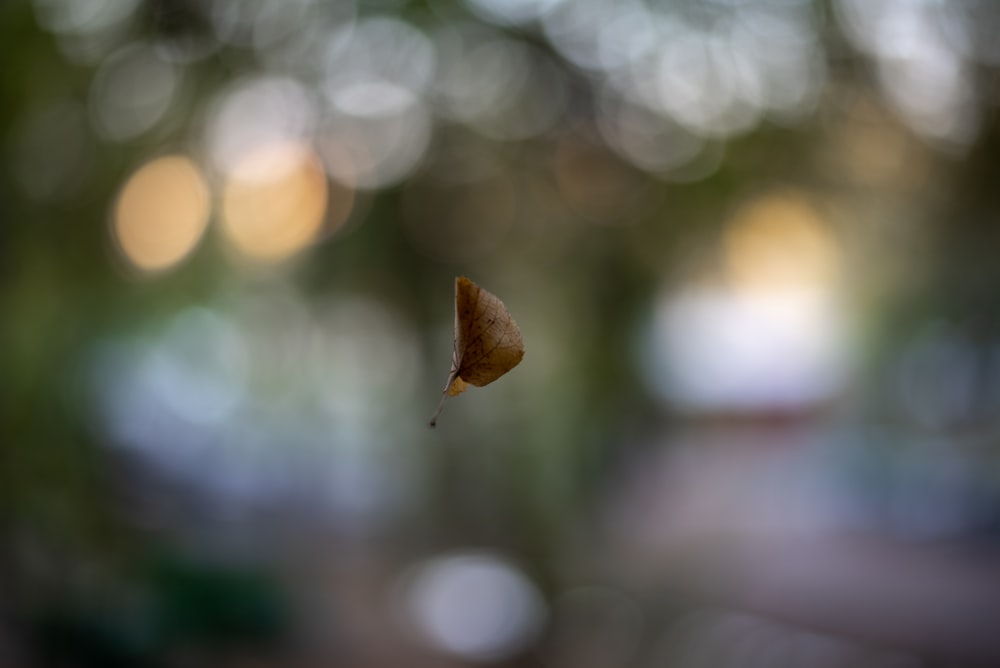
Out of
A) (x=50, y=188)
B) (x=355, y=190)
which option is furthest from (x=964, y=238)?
(x=50, y=188)

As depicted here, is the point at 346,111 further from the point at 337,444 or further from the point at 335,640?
the point at 337,444

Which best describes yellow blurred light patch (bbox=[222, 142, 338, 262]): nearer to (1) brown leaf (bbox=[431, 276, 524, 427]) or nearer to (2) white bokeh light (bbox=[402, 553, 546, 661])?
(2) white bokeh light (bbox=[402, 553, 546, 661])

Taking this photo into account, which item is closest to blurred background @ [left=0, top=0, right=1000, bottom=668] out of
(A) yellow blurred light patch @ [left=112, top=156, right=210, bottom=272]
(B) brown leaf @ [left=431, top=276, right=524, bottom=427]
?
(A) yellow blurred light patch @ [left=112, top=156, right=210, bottom=272]

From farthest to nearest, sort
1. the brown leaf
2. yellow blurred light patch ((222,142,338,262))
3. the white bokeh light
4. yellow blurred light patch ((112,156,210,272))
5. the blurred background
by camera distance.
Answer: the white bokeh light
yellow blurred light patch ((112,156,210,272))
yellow blurred light patch ((222,142,338,262))
the blurred background
the brown leaf

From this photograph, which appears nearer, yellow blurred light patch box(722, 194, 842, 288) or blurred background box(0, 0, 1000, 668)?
blurred background box(0, 0, 1000, 668)

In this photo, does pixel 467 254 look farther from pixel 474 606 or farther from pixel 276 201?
pixel 474 606

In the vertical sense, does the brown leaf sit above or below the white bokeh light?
below
